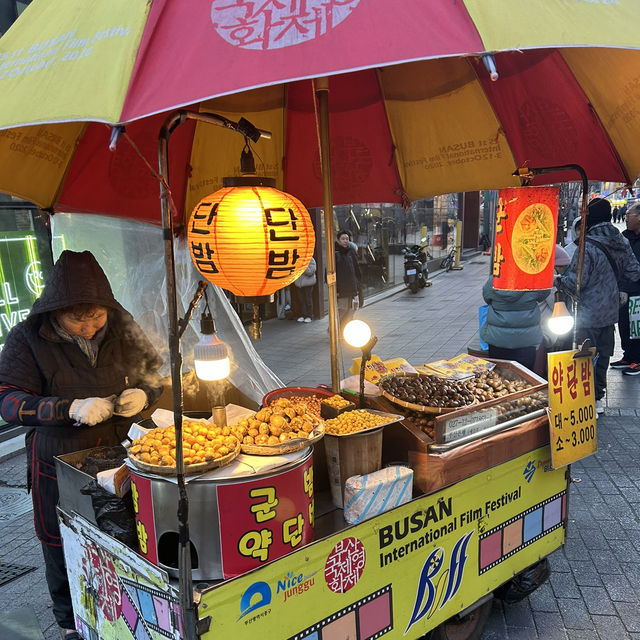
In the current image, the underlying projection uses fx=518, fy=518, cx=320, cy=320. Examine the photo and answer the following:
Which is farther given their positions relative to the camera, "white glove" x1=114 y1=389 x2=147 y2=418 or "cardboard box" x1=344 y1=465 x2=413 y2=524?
"white glove" x1=114 y1=389 x2=147 y2=418

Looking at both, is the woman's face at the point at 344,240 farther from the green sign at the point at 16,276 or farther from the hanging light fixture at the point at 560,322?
the hanging light fixture at the point at 560,322

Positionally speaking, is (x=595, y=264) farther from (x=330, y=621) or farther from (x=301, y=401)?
(x=330, y=621)

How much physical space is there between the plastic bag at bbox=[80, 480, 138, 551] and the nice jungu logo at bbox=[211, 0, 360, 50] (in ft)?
6.38

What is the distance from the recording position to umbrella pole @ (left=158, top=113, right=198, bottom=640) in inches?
68.1

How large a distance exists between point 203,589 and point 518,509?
6.64 feet

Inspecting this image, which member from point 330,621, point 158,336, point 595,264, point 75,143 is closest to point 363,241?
point 595,264

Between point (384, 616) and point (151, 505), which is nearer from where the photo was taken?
point (151, 505)

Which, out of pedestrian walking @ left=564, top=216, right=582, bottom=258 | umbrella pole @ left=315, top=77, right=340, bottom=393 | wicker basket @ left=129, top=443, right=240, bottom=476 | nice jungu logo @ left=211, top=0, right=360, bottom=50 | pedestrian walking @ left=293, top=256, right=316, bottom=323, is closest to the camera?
nice jungu logo @ left=211, top=0, right=360, bottom=50

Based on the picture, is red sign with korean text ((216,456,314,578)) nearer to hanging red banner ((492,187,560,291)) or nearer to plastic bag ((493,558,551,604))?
plastic bag ((493,558,551,604))

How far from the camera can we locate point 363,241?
53.4ft

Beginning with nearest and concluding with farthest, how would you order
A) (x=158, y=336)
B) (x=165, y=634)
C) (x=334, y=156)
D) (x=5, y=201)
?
(x=165, y=634) → (x=334, y=156) → (x=158, y=336) → (x=5, y=201)

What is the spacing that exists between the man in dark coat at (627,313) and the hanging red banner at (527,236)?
4.73 metres

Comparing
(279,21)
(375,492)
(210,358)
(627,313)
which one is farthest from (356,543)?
(627,313)

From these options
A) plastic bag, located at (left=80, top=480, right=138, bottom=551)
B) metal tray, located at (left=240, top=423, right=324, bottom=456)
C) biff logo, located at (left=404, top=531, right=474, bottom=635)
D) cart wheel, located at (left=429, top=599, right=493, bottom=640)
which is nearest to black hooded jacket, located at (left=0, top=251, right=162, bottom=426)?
plastic bag, located at (left=80, top=480, right=138, bottom=551)
